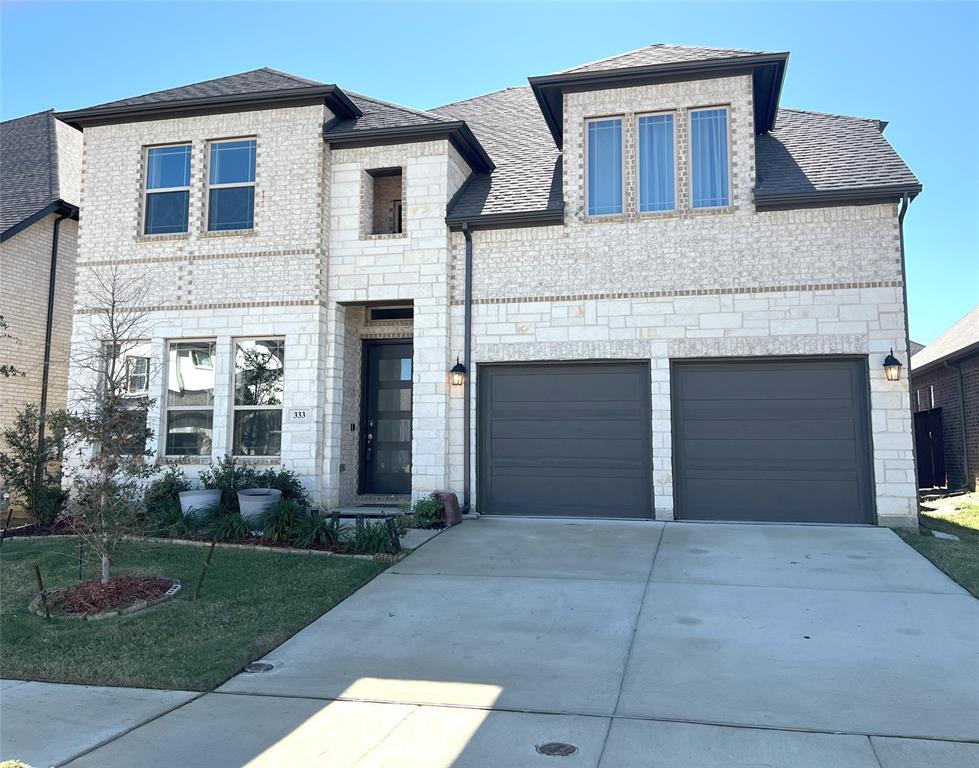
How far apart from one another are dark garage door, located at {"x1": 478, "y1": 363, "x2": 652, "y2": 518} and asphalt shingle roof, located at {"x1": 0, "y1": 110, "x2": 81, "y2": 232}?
954cm

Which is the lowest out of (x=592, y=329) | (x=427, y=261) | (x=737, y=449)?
(x=737, y=449)

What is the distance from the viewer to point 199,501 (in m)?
11.2

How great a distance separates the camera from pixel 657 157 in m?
12.0

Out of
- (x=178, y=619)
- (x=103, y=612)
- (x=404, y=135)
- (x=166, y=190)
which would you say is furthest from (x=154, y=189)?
(x=178, y=619)

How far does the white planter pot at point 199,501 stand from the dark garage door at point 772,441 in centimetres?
698

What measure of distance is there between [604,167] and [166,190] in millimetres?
7578

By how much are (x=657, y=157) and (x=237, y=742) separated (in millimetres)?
10426

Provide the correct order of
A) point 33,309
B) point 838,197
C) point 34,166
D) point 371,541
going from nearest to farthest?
1. point 371,541
2. point 838,197
3. point 33,309
4. point 34,166

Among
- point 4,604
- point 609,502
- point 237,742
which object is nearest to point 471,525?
point 609,502

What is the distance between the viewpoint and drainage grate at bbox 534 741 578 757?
4.10 metres

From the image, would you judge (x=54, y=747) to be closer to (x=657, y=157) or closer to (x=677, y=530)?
(x=677, y=530)

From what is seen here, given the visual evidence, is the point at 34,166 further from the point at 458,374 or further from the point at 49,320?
the point at 458,374

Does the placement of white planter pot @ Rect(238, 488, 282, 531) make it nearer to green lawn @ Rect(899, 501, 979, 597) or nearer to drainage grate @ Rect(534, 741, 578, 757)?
drainage grate @ Rect(534, 741, 578, 757)

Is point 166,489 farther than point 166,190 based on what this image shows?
No
